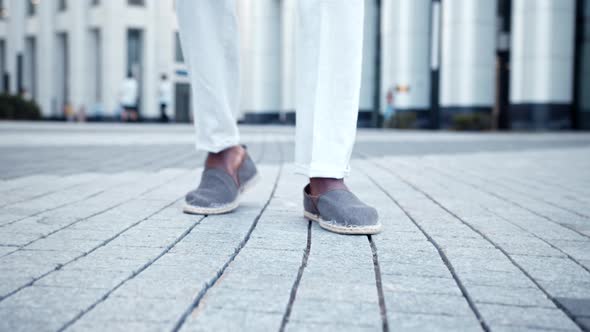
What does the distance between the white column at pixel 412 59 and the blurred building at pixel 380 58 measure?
0.04m

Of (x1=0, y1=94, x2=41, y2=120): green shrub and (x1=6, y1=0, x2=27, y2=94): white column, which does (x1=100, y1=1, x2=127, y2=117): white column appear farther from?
(x1=6, y1=0, x2=27, y2=94): white column

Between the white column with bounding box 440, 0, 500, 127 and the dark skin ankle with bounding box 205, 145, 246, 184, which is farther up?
the white column with bounding box 440, 0, 500, 127

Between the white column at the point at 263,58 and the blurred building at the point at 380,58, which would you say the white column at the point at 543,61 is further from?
the white column at the point at 263,58

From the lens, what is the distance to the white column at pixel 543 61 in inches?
739

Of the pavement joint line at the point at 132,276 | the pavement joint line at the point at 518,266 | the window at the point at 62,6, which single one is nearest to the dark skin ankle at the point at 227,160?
the pavement joint line at the point at 132,276

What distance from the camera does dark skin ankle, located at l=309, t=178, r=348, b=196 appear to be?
269 cm

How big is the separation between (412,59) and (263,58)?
352 inches

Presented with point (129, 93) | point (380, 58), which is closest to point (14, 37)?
point (129, 93)

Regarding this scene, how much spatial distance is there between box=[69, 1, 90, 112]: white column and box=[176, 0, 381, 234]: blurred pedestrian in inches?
1346

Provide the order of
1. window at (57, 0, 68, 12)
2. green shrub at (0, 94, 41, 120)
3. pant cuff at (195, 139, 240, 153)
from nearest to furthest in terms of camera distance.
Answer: pant cuff at (195, 139, 240, 153) < green shrub at (0, 94, 41, 120) < window at (57, 0, 68, 12)

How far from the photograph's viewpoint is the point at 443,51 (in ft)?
68.6

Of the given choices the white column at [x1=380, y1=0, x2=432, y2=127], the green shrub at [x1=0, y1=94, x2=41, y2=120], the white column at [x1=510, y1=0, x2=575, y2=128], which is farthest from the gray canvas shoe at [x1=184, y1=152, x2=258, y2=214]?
the green shrub at [x1=0, y1=94, x2=41, y2=120]

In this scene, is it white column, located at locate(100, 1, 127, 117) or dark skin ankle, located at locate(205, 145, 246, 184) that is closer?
dark skin ankle, located at locate(205, 145, 246, 184)

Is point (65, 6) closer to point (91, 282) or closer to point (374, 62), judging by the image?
point (374, 62)
